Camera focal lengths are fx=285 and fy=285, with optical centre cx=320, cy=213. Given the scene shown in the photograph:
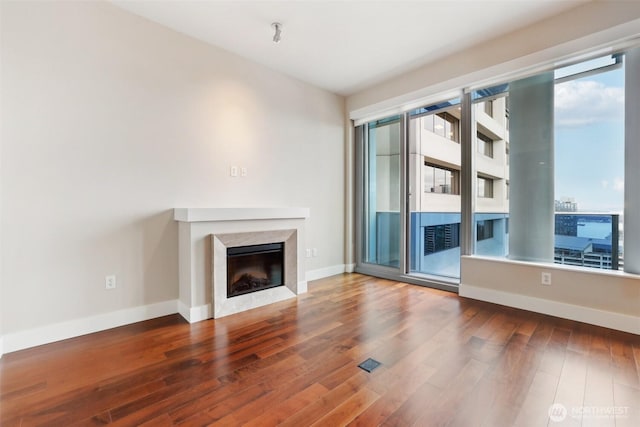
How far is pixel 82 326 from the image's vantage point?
239 centimetres

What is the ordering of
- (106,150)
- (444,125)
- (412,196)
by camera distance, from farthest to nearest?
(412,196) → (444,125) → (106,150)

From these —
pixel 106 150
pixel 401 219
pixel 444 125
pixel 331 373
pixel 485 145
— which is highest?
pixel 444 125

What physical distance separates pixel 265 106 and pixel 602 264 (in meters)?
3.88

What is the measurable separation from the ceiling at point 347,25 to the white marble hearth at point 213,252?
1.81 m

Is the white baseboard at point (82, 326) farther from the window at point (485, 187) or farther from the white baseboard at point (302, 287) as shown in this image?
the window at point (485, 187)

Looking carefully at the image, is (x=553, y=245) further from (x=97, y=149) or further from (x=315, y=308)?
(x=97, y=149)

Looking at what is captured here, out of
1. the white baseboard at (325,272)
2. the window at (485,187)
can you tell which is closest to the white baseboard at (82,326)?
the white baseboard at (325,272)

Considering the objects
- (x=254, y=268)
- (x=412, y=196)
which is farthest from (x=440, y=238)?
(x=254, y=268)

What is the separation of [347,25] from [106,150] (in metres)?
2.53

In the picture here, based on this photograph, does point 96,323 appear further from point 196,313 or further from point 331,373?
point 331,373

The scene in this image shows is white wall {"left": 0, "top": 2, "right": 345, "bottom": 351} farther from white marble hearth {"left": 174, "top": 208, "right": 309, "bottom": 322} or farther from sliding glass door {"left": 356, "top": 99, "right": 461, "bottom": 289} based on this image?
sliding glass door {"left": 356, "top": 99, "right": 461, "bottom": 289}

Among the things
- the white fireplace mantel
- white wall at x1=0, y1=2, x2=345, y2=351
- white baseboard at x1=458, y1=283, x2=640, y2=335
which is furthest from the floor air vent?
white wall at x1=0, y1=2, x2=345, y2=351

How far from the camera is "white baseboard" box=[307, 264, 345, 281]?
4130mm

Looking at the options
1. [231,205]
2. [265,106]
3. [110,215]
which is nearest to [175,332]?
[110,215]
